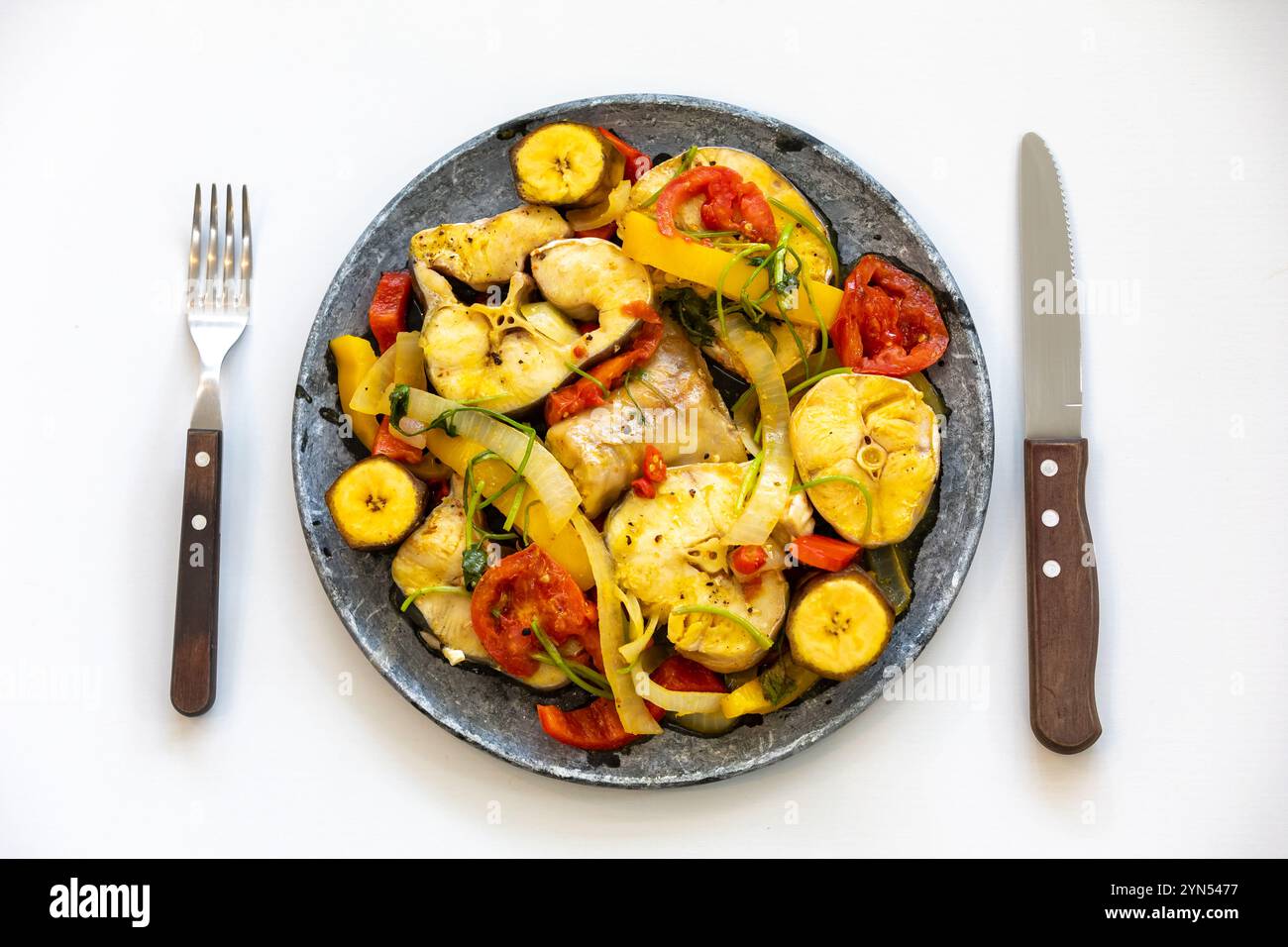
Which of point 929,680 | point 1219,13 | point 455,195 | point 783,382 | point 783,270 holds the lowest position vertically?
point 929,680

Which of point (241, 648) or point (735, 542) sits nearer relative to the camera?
point (735, 542)

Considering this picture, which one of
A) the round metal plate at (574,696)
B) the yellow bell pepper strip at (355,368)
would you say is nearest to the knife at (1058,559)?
the round metal plate at (574,696)

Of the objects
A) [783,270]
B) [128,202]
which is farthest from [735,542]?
[128,202]

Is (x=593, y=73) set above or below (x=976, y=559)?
above

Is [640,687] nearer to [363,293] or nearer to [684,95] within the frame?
[363,293]

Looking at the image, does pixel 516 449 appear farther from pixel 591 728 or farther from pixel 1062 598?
pixel 1062 598

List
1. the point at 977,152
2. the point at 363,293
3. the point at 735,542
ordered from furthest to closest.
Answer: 1. the point at 977,152
2. the point at 363,293
3. the point at 735,542

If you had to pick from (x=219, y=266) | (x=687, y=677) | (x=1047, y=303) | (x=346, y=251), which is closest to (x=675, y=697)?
(x=687, y=677)

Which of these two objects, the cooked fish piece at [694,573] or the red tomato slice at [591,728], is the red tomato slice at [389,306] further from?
the red tomato slice at [591,728]
